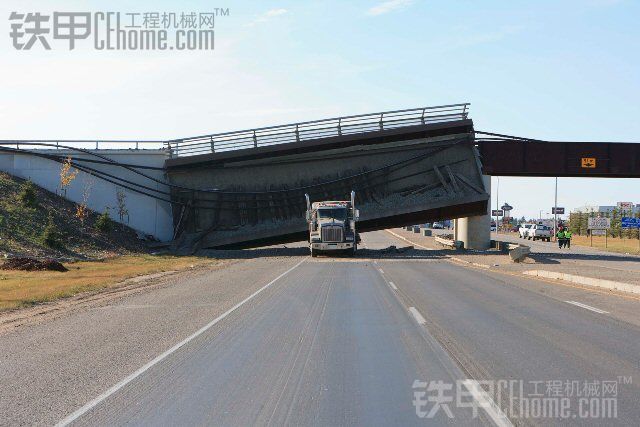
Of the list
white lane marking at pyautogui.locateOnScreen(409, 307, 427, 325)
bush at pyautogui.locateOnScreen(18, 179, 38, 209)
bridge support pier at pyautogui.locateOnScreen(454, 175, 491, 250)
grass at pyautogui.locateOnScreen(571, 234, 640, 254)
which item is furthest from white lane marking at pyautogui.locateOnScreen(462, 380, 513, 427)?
grass at pyautogui.locateOnScreen(571, 234, 640, 254)

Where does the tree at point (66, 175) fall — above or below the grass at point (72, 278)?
above

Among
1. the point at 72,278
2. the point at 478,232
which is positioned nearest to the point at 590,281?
the point at 72,278

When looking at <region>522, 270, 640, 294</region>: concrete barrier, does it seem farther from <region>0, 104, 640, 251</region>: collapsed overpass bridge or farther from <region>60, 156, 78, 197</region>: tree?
<region>60, 156, 78, 197</region>: tree

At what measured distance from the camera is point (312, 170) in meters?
50.4

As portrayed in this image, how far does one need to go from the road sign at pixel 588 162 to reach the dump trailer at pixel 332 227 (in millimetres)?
16377

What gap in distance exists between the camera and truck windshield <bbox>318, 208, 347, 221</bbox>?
147 feet

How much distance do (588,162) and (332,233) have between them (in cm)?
1867

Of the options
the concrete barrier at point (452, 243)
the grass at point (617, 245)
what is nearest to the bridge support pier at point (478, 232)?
the concrete barrier at point (452, 243)

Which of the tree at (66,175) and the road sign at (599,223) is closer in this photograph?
the tree at (66,175)

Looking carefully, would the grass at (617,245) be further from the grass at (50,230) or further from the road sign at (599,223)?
the grass at (50,230)

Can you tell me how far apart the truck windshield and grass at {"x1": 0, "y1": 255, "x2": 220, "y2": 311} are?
31.0 ft

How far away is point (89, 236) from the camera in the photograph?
4241 cm

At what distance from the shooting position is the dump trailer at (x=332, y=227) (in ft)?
145

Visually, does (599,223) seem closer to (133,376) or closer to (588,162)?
(588,162)
